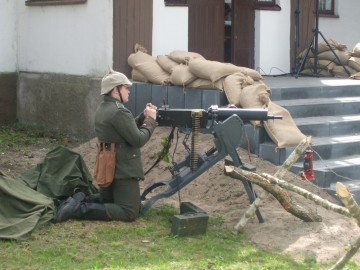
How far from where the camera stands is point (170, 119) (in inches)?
327

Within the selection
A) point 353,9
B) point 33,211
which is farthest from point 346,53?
point 33,211

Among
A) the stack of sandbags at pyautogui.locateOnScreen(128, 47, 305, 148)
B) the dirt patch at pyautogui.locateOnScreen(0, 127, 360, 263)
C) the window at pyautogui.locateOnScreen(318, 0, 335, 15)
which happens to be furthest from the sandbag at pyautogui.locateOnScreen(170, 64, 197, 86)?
the window at pyautogui.locateOnScreen(318, 0, 335, 15)

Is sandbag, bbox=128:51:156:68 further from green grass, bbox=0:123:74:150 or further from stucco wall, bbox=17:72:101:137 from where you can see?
green grass, bbox=0:123:74:150

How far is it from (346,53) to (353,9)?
86.3 inches

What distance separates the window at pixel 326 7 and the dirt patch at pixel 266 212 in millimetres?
5741

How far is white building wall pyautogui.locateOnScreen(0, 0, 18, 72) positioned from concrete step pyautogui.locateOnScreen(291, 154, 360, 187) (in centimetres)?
683

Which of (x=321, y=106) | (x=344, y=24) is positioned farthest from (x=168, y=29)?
(x=344, y=24)

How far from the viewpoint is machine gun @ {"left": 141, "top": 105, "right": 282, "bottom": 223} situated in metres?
7.97

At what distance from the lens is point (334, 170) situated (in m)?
9.63

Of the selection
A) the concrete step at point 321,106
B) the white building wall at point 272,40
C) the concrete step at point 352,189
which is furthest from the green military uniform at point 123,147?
the white building wall at point 272,40

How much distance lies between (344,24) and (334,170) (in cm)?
684

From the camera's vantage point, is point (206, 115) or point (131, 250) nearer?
point (131, 250)

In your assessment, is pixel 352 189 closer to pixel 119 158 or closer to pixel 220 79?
pixel 220 79

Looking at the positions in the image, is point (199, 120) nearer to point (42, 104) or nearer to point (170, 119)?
point (170, 119)
